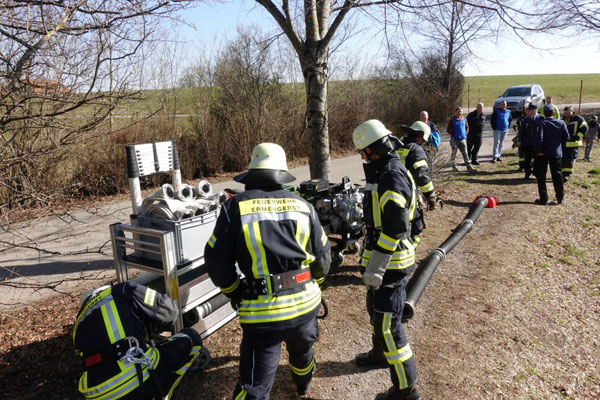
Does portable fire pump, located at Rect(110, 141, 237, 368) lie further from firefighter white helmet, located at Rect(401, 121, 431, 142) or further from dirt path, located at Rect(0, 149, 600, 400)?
firefighter white helmet, located at Rect(401, 121, 431, 142)

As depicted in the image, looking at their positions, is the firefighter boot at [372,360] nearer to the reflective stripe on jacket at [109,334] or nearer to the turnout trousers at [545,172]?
the reflective stripe on jacket at [109,334]

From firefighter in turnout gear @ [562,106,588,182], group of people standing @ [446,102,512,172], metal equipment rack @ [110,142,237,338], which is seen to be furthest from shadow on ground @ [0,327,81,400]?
firefighter in turnout gear @ [562,106,588,182]

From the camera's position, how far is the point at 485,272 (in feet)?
18.8

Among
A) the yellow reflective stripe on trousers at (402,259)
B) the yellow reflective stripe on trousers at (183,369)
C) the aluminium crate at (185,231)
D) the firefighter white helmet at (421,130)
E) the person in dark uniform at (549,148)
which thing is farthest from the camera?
the person in dark uniform at (549,148)

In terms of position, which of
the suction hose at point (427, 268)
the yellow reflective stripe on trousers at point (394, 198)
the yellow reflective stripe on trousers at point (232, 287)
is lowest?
the suction hose at point (427, 268)

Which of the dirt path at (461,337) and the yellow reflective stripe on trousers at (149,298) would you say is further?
the dirt path at (461,337)

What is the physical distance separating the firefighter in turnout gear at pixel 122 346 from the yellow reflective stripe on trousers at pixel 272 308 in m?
0.65

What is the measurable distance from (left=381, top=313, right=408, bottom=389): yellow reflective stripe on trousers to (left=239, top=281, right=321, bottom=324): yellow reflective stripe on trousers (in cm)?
78

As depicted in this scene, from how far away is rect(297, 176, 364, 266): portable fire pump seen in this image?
546 cm

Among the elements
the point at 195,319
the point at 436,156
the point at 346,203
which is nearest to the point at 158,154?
the point at 195,319

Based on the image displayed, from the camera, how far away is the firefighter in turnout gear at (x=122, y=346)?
2574mm

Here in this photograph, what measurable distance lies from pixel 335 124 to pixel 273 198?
1512 cm

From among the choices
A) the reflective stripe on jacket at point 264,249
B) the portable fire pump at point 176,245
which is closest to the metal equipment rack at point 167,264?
the portable fire pump at point 176,245

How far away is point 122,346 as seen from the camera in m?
2.60
